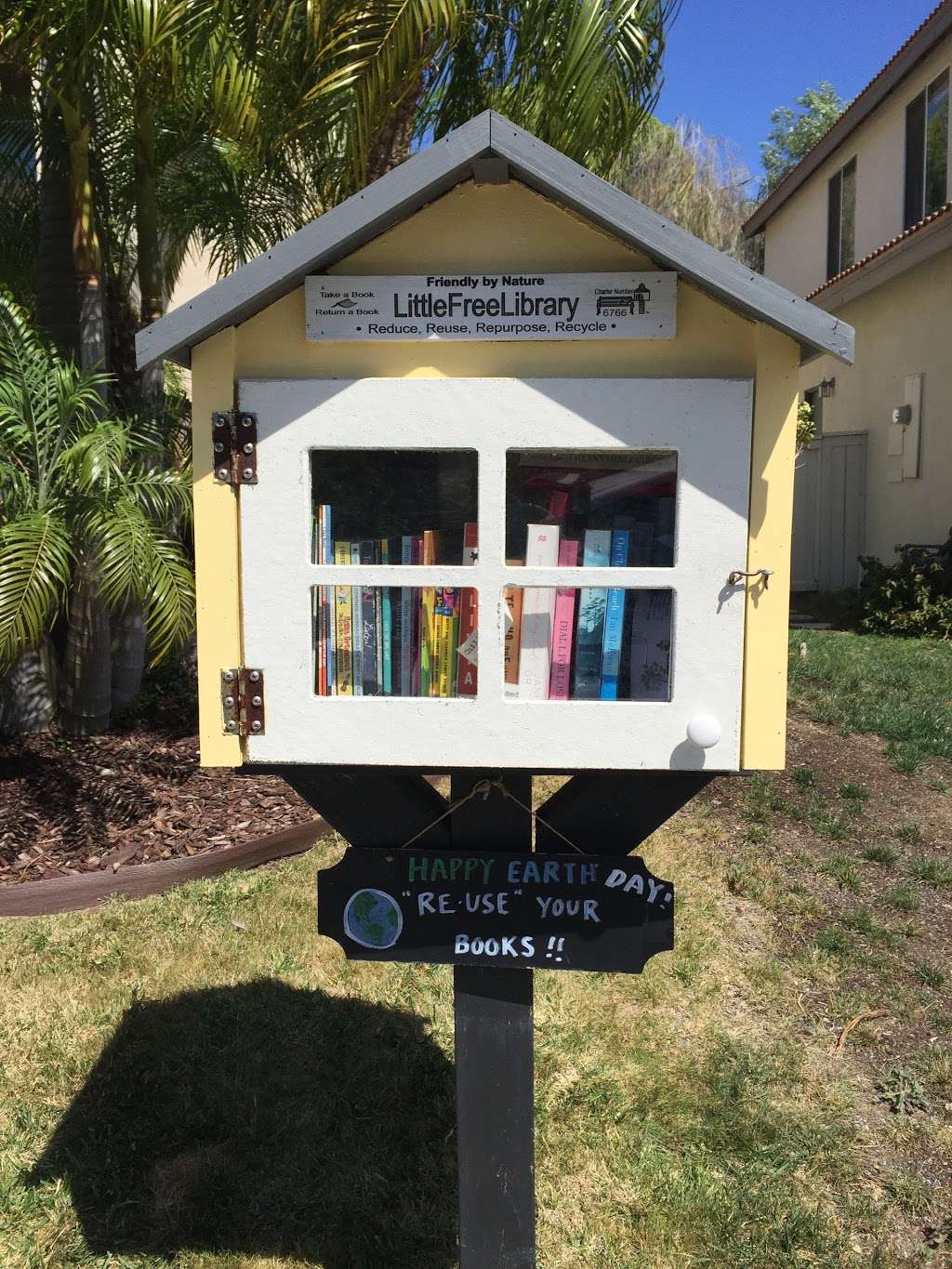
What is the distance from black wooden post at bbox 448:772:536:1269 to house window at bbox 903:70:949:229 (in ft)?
34.2

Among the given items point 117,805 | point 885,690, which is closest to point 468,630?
point 117,805

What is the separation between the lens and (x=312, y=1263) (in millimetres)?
2523

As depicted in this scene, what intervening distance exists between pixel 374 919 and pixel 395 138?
173 inches

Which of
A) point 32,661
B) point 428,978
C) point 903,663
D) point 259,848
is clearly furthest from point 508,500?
point 903,663

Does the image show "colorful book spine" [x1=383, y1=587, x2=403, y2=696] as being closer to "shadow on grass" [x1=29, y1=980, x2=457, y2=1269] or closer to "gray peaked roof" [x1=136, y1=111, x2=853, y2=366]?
"gray peaked roof" [x1=136, y1=111, x2=853, y2=366]

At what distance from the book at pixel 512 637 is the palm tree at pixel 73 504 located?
8.68 feet

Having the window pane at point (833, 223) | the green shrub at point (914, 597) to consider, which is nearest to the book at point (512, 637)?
the green shrub at point (914, 597)

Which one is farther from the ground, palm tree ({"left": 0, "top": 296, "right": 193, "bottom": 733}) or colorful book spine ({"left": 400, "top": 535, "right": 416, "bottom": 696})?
palm tree ({"left": 0, "top": 296, "right": 193, "bottom": 733})

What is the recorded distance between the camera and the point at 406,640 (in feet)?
6.64

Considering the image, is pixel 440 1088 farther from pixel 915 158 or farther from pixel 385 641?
pixel 915 158

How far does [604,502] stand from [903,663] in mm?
6052

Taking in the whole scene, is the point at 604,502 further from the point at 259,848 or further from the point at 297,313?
the point at 259,848

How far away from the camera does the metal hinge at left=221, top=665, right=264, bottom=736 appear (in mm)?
1977

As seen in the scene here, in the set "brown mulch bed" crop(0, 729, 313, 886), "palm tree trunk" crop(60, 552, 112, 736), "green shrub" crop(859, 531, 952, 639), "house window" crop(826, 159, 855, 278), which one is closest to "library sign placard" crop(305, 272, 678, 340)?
"brown mulch bed" crop(0, 729, 313, 886)
